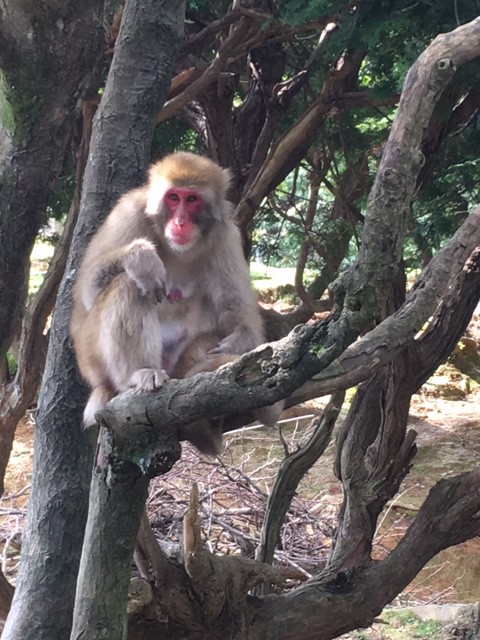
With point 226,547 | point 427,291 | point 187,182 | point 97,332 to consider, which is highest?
point 187,182

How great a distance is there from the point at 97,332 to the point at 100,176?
1092mm

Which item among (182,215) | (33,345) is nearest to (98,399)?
(182,215)

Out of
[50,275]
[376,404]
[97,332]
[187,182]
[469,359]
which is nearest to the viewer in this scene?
[97,332]

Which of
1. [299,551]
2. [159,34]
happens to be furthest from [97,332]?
[299,551]

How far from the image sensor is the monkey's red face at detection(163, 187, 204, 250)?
2.88 m

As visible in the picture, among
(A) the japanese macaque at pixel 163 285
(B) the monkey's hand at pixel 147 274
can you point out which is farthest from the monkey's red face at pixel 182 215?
(B) the monkey's hand at pixel 147 274

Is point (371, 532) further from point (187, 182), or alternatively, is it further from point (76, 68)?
point (76, 68)

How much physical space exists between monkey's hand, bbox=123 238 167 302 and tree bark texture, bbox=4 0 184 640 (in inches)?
35.5

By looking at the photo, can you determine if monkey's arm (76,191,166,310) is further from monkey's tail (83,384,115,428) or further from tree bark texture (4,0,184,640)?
tree bark texture (4,0,184,640)

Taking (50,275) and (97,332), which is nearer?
(97,332)

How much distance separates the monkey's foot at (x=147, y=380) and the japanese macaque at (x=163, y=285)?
0.15 feet

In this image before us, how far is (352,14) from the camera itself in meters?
3.89

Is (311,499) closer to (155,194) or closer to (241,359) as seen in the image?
(155,194)

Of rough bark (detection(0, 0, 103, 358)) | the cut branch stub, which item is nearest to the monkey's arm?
rough bark (detection(0, 0, 103, 358))
